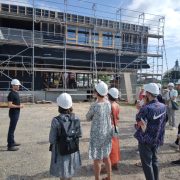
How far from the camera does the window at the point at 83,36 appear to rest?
79.0 feet

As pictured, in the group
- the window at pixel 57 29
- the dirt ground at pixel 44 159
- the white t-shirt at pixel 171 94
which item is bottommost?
the dirt ground at pixel 44 159

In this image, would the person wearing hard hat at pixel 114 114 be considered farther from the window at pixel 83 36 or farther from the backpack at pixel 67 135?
the window at pixel 83 36

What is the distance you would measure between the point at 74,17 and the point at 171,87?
1471 cm

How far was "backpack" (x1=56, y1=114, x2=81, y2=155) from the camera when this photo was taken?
4.13 meters

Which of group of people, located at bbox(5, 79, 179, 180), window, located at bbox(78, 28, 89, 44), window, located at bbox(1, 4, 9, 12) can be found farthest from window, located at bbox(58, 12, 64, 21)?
group of people, located at bbox(5, 79, 179, 180)

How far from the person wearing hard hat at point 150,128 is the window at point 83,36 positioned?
20.0m

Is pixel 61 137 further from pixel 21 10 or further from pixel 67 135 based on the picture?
pixel 21 10

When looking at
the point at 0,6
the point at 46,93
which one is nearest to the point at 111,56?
the point at 46,93

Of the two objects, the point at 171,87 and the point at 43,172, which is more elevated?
the point at 171,87

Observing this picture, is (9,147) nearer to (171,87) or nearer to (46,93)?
(171,87)

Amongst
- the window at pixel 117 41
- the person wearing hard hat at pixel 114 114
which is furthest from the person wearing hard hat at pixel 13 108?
the window at pixel 117 41

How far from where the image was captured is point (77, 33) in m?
23.9

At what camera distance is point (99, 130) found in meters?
5.05

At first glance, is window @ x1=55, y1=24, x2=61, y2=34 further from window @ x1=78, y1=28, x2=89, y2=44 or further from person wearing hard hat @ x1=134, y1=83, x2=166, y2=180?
person wearing hard hat @ x1=134, y1=83, x2=166, y2=180
